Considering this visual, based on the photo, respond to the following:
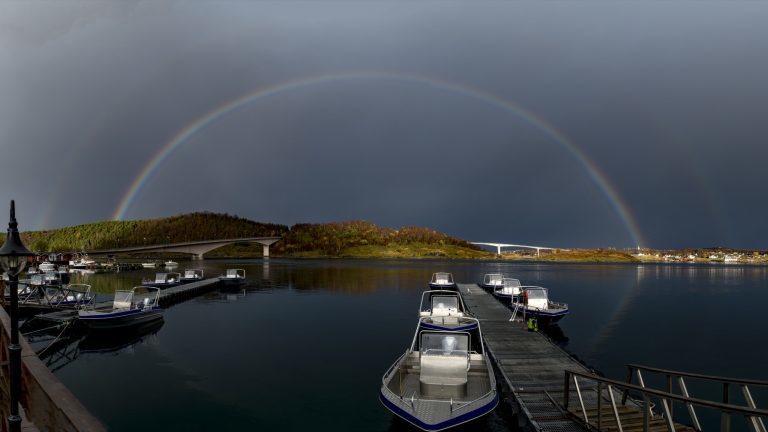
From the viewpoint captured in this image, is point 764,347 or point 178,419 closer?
point 178,419

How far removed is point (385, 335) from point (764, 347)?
35.2 meters

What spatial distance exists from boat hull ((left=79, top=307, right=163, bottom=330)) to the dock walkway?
3005cm

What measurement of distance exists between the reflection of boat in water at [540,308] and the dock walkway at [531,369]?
2790mm

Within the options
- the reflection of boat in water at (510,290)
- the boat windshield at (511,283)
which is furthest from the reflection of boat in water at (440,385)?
the boat windshield at (511,283)

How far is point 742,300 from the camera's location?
87688mm

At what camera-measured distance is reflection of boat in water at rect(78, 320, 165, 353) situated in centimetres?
3791

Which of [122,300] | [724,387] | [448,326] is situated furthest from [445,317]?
[122,300]

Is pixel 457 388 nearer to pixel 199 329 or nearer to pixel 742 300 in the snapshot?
pixel 199 329

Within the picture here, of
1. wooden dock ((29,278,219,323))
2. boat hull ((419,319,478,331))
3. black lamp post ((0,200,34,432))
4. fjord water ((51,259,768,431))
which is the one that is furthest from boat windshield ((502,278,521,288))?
black lamp post ((0,200,34,432))

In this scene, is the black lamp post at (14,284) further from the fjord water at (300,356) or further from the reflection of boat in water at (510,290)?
the reflection of boat in water at (510,290)

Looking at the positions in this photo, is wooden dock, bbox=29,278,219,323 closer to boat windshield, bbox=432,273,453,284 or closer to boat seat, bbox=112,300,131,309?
boat seat, bbox=112,300,131,309

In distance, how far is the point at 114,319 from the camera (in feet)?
131

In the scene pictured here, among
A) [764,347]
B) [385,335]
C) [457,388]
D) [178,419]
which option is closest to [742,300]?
[764,347]

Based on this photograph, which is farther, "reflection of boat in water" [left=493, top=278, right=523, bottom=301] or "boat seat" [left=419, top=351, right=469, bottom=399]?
"reflection of boat in water" [left=493, top=278, right=523, bottom=301]
